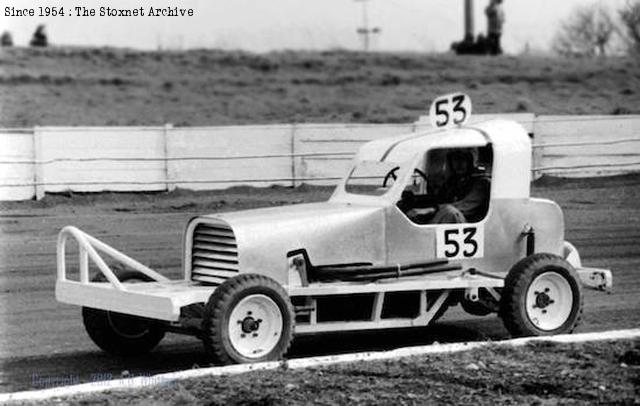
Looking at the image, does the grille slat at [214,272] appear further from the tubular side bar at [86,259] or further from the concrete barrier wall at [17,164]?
the concrete barrier wall at [17,164]

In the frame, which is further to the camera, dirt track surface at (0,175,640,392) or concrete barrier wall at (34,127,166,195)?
concrete barrier wall at (34,127,166,195)

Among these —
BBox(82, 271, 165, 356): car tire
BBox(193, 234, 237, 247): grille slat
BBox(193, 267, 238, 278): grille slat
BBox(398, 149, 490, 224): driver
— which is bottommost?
BBox(82, 271, 165, 356): car tire

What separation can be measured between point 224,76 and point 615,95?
11.4 metres

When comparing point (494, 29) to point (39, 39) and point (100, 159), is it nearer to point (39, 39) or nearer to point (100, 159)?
point (39, 39)

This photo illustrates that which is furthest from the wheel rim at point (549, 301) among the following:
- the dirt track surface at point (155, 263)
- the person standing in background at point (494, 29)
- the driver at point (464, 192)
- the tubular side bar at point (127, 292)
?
the person standing in background at point (494, 29)

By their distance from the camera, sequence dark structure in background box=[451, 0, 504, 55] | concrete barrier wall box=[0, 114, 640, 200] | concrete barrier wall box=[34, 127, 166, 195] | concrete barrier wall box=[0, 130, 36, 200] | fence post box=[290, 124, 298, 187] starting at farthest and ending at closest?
dark structure in background box=[451, 0, 504, 55], fence post box=[290, 124, 298, 187], concrete barrier wall box=[34, 127, 166, 195], concrete barrier wall box=[0, 114, 640, 200], concrete barrier wall box=[0, 130, 36, 200]

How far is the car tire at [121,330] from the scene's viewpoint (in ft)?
33.9

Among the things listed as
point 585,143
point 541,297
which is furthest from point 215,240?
point 585,143

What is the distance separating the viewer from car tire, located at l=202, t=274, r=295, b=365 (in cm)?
898

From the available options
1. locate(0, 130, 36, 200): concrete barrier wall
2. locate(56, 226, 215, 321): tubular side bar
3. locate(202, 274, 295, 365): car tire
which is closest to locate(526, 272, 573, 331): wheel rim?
locate(202, 274, 295, 365): car tire

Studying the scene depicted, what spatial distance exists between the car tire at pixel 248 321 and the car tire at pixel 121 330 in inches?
53.9

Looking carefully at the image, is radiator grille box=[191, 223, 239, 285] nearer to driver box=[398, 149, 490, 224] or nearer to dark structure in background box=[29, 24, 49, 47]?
driver box=[398, 149, 490, 224]

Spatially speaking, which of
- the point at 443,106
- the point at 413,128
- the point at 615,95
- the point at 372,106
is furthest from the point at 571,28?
the point at 443,106

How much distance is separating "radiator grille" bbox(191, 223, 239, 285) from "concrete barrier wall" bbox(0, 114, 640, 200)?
13.1 metres
